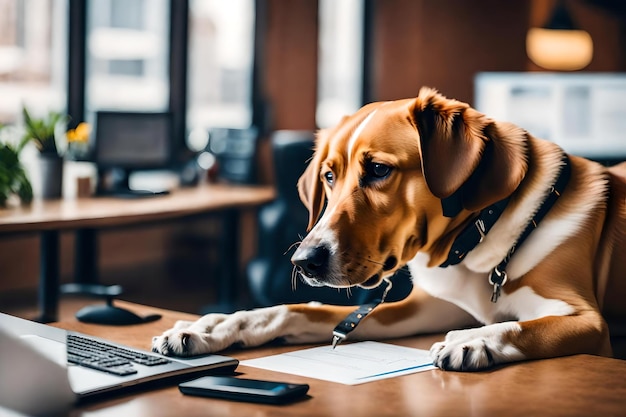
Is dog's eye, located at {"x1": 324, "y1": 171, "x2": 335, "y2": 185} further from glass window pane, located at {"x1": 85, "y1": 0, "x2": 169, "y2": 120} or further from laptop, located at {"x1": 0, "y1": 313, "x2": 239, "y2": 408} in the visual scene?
glass window pane, located at {"x1": 85, "y1": 0, "x2": 169, "y2": 120}

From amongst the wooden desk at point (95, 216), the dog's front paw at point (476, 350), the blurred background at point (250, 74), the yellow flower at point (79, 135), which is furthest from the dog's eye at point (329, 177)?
the blurred background at point (250, 74)

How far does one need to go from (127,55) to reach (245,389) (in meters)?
4.51

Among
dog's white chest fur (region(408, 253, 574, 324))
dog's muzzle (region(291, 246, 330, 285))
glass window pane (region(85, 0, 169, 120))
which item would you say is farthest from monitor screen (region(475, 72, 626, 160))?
dog's muzzle (region(291, 246, 330, 285))

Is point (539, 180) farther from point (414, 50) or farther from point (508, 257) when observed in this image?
point (414, 50)

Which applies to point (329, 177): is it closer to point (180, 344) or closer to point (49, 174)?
point (180, 344)

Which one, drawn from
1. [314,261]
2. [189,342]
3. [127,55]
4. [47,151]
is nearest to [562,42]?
[127,55]

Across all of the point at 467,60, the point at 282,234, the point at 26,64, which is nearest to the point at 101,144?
the point at 26,64

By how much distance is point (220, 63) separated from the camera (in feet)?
19.7

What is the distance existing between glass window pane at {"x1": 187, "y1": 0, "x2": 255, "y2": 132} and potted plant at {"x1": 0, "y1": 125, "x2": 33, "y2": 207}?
84.9 inches

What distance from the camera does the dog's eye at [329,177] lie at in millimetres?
1729

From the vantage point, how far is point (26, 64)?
15.8 ft

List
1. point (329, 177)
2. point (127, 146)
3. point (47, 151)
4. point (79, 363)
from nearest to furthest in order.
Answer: point (79, 363) → point (329, 177) → point (47, 151) → point (127, 146)

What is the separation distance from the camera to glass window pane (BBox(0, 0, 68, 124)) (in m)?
4.71

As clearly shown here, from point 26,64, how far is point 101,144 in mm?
825
